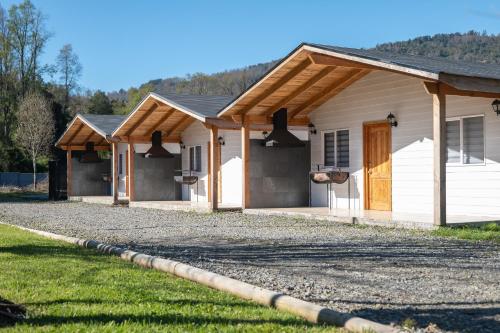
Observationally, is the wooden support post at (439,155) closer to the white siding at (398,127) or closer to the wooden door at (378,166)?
the white siding at (398,127)

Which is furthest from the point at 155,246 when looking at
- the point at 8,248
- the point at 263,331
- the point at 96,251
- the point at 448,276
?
the point at 263,331

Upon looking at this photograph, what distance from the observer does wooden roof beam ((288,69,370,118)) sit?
15203 mm

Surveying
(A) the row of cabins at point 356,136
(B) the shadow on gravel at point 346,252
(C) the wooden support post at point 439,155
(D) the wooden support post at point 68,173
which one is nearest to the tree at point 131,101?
(D) the wooden support post at point 68,173

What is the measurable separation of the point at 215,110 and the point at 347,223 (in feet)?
21.3

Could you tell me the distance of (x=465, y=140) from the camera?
1281 cm

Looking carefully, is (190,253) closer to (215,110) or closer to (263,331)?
(263,331)

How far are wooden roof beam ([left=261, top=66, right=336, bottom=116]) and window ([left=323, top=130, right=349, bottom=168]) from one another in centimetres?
147

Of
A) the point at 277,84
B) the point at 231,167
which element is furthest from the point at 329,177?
the point at 231,167

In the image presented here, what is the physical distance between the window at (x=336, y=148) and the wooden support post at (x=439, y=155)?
5.21m

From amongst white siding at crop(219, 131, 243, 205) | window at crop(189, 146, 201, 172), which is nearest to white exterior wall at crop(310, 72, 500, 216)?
white siding at crop(219, 131, 243, 205)

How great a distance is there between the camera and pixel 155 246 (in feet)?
30.2

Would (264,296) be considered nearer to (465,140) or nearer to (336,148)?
(465,140)

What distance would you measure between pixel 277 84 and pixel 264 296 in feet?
34.2

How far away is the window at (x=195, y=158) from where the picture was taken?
21.9 meters
